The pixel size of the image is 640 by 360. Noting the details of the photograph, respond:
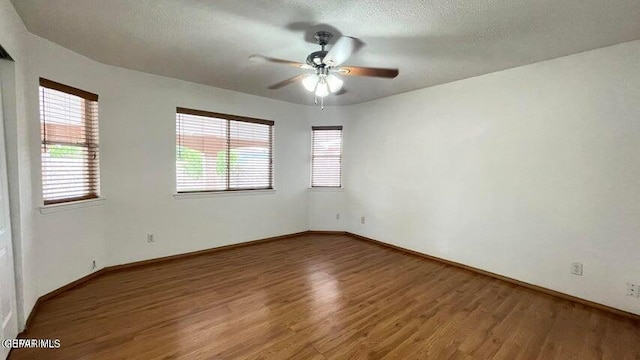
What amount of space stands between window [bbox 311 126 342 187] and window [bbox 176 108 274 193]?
918 mm

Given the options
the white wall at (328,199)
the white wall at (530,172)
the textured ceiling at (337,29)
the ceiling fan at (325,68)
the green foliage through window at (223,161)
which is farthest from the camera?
the white wall at (328,199)

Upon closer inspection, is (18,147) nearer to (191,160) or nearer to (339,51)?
(191,160)

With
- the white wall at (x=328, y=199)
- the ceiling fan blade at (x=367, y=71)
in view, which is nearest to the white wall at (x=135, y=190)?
the white wall at (x=328, y=199)

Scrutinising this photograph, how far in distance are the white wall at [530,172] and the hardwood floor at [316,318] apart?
37cm

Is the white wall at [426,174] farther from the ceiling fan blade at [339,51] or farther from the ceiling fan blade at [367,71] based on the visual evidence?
the ceiling fan blade at [339,51]

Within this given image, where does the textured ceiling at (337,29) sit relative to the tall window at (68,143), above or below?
above

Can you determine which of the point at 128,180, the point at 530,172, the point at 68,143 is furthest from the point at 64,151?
the point at 530,172

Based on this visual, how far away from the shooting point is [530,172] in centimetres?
297

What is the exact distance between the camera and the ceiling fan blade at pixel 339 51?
1934 millimetres

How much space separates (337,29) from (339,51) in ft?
1.15

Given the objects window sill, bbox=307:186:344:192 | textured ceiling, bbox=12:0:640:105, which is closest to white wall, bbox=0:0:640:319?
textured ceiling, bbox=12:0:640:105

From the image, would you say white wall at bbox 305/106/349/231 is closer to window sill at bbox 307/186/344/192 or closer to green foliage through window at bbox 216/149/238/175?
window sill at bbox 307/186/344/192

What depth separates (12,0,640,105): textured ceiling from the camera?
1.91 metres

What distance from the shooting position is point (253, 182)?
180 inches
